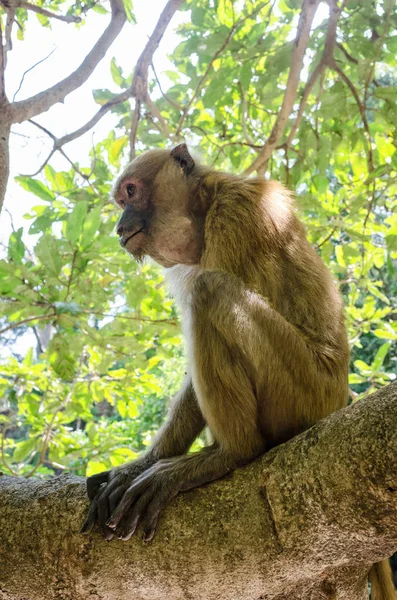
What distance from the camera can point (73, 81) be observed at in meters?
3.96

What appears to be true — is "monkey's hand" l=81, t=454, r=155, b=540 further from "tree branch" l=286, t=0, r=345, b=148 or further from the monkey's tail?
"tree branch" l=286, t=0, r=345, b=148

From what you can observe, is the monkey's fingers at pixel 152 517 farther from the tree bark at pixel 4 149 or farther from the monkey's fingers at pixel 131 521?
the tree bark at pixel 4 149

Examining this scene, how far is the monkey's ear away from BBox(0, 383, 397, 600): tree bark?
248cm

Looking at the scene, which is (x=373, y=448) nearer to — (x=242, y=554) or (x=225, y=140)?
(x=242, y=554)

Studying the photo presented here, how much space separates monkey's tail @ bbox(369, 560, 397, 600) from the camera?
268 centimetres

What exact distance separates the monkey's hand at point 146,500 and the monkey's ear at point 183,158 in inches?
86.5

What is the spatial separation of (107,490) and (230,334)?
3.11ft

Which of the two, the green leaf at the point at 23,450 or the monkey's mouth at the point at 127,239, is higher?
the monkey's mouth at the point at 127,239

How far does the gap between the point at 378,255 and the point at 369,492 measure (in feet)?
15.7

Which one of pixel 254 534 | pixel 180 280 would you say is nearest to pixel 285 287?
pixel 180 280

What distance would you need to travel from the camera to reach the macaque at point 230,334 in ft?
9.00

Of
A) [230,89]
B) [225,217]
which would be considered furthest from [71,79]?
[230,89]

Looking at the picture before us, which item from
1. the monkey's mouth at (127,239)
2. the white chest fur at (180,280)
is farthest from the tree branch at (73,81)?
the white chest fur at (180,280)

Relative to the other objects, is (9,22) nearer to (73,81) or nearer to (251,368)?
(73,81)
